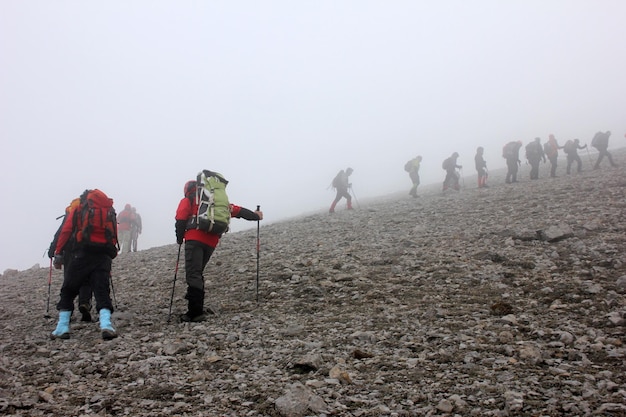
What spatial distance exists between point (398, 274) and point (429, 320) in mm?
3179

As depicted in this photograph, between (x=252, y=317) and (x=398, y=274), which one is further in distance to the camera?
(x=398, y=274)

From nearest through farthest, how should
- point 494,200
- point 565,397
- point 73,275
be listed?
point 565,397, point 73,275, point 494,200

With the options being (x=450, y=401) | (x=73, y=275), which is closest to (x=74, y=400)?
(x=73, y=275)

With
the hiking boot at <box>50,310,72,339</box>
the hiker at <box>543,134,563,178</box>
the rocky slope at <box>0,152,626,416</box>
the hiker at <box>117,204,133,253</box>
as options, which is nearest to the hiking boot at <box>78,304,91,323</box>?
the rocky slope at <box>0,152,626,416</box>

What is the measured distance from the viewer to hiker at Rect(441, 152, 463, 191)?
95.6 ft

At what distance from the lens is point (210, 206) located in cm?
841

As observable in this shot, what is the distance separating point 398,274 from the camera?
1036cm

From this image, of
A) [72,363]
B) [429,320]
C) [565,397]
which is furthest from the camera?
[429,320]

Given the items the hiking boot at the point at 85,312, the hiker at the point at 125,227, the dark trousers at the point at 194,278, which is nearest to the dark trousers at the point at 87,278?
the hiking boot at the point at 85,312

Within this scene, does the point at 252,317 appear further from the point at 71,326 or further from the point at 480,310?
the point at 480,310

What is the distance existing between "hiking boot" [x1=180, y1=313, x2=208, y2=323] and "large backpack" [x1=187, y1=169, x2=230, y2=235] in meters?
1.68

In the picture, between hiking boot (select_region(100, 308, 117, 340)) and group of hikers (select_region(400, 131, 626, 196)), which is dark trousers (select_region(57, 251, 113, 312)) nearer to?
hiking boot (select_region(100, 308, 117, 340))

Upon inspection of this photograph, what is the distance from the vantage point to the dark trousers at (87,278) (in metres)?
7.89

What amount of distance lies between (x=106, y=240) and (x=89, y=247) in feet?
1.08
